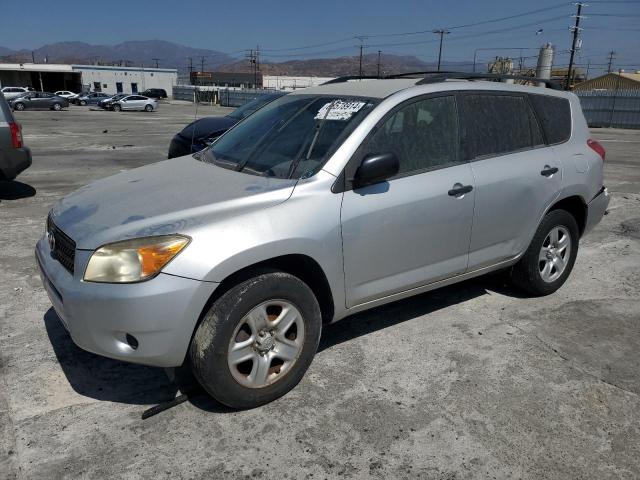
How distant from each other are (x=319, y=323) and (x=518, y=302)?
2173mm

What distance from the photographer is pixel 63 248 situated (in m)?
2.95

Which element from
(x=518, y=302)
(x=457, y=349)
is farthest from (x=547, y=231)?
(x=457, y=349)

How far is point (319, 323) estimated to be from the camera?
10.2ft

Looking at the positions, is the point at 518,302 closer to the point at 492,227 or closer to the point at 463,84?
the point at 492,227

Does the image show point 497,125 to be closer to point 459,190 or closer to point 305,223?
point 459,190

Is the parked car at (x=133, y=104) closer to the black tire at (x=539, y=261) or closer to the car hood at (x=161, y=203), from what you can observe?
the car hood at (x=161, y=203)

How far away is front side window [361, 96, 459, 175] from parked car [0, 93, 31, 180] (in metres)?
6.48

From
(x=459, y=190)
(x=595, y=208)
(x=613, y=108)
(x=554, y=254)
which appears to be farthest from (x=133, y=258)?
(x=613, y=108)

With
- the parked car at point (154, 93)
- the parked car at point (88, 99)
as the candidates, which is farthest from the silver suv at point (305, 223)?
the parked car at point (154, 93)

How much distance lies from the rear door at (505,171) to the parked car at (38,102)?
43.1 m

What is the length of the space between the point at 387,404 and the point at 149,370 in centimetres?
151

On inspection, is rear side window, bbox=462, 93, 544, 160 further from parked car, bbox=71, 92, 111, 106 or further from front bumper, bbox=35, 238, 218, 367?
parked car, bbox=71, 92, 111, 106

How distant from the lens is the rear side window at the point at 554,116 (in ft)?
14.1

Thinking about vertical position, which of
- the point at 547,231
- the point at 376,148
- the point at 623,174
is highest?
the point at 376,148
